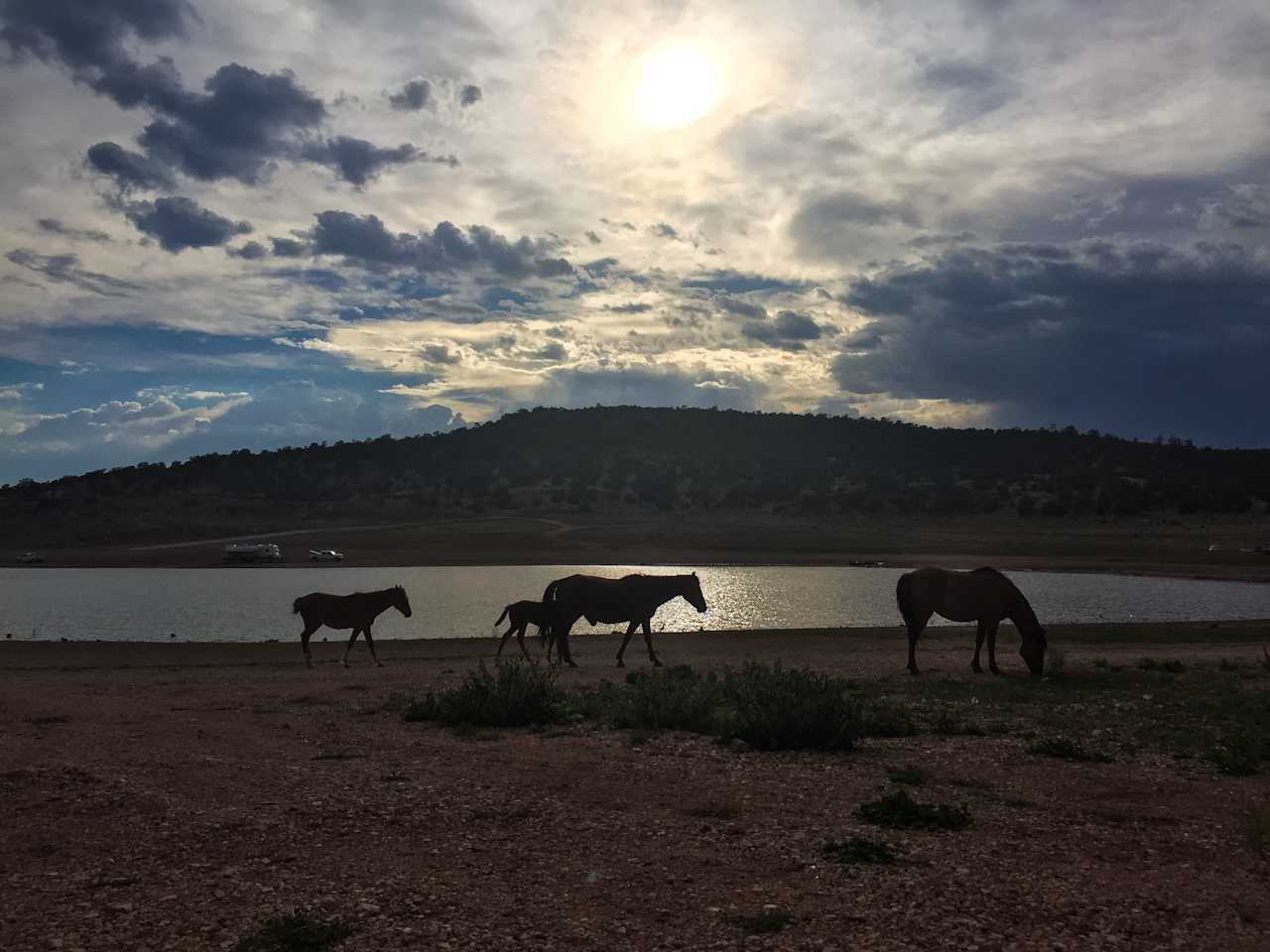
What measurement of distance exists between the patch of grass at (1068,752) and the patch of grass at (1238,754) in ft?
3.62

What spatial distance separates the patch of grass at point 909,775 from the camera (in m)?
10.1

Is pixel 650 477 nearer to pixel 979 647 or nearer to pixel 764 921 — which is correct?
pixel 979 647

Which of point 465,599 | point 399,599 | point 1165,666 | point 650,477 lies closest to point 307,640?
point 399,599

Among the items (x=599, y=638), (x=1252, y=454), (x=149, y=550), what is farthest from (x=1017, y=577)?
(x=1252, y=454)

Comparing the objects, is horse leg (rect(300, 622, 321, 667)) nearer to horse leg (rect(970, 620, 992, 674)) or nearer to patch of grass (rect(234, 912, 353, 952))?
horse leg (rect(970, 620, 992, 674))

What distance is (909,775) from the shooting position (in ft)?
33.5

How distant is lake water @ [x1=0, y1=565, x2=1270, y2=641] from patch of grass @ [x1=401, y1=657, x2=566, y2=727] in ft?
53.8

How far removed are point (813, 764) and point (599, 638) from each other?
58.1 feet

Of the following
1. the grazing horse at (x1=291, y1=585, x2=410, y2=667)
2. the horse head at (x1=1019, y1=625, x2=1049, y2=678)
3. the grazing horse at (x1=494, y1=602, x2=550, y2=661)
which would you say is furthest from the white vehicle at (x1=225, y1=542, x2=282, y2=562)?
the horse head at (x1=1019, y1=625, x2=1049, y2=678)

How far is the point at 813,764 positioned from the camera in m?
10.9

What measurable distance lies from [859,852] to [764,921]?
1.59 metres

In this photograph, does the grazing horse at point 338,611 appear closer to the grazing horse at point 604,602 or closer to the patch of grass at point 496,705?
the grazing horse at point 604,602

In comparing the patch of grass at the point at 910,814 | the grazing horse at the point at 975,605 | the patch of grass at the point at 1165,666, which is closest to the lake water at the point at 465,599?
the grazing horse at the point at 975,605

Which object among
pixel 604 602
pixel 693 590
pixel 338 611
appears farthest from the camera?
pixel 338 611
